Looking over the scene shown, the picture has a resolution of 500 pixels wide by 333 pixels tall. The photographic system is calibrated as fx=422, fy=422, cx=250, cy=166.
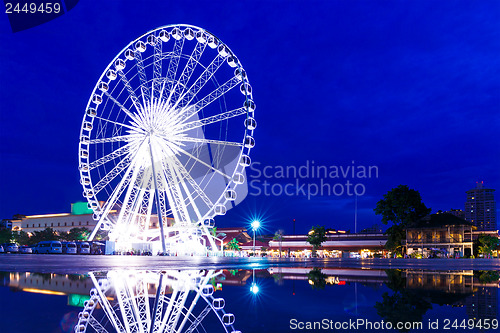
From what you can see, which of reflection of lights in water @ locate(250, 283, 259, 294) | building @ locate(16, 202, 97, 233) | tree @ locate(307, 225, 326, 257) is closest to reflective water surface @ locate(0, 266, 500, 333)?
reflection of lights in water @ locate(250, 283, 259, 294)

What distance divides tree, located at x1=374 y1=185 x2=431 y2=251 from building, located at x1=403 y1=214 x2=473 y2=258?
877 cm

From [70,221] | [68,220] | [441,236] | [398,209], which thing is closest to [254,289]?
[398,209]

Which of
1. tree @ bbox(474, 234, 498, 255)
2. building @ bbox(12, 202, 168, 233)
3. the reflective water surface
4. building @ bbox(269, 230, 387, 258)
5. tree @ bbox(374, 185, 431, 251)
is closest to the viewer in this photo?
the reflective water surface

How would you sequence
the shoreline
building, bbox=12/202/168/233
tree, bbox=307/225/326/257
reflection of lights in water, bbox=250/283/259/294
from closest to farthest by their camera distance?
reflection of lights in water, bbox=250/283/259/294
the shoreline
tree, bbox=307/225/326/257
building, bbox=12/202/168/233

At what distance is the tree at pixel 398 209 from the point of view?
69.8 meters

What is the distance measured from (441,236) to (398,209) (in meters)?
15.7

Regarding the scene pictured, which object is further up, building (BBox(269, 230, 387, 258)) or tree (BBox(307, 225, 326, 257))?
tree (BBox(307, 225, 326, 257))

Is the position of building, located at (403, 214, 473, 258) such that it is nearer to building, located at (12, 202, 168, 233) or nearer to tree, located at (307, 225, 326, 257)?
tree, located at (307, 225, 326, 257)

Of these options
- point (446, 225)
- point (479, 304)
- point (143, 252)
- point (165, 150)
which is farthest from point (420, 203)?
point (479, 304)

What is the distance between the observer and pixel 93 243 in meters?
48.0

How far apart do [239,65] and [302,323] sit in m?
32.4

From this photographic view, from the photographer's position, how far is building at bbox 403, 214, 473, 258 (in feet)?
253

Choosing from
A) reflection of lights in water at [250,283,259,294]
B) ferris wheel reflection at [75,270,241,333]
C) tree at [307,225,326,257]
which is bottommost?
tree at [307,225,326,257]

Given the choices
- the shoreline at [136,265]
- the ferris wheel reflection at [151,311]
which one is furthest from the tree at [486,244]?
the ferris wheel reflection at [151,311]
